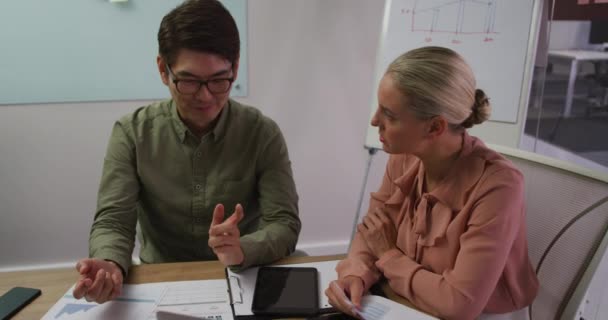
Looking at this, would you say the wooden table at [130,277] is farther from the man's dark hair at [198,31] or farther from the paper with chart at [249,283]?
the man's dark hair at [198,31]

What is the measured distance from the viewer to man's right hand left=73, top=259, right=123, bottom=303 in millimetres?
992

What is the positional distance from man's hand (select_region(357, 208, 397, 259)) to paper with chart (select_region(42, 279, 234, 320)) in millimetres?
387

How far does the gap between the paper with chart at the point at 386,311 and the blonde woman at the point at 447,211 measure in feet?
0.08

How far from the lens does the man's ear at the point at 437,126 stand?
1.07 meters

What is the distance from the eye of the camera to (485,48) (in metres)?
1.91

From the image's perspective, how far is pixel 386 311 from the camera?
1013 mm

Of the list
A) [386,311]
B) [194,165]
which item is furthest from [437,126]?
[194,165]

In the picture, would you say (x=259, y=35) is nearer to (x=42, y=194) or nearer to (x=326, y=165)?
(x=326, y=165)

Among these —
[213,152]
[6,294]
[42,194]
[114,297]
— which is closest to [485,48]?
[213,152]

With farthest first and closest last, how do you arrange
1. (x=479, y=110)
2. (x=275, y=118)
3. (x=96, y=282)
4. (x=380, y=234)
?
(x=275, y=118), (x=380, y=234), (x=479, y=110), (x=96, y=282)

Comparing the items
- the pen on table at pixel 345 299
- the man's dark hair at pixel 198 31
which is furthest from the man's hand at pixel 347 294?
the man's dark hair at pixel 198 31

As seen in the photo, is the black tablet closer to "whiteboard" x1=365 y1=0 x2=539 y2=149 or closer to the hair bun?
the hair bun

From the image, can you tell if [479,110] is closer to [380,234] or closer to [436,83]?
[436,83]

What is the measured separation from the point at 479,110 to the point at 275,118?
61.2 inches
